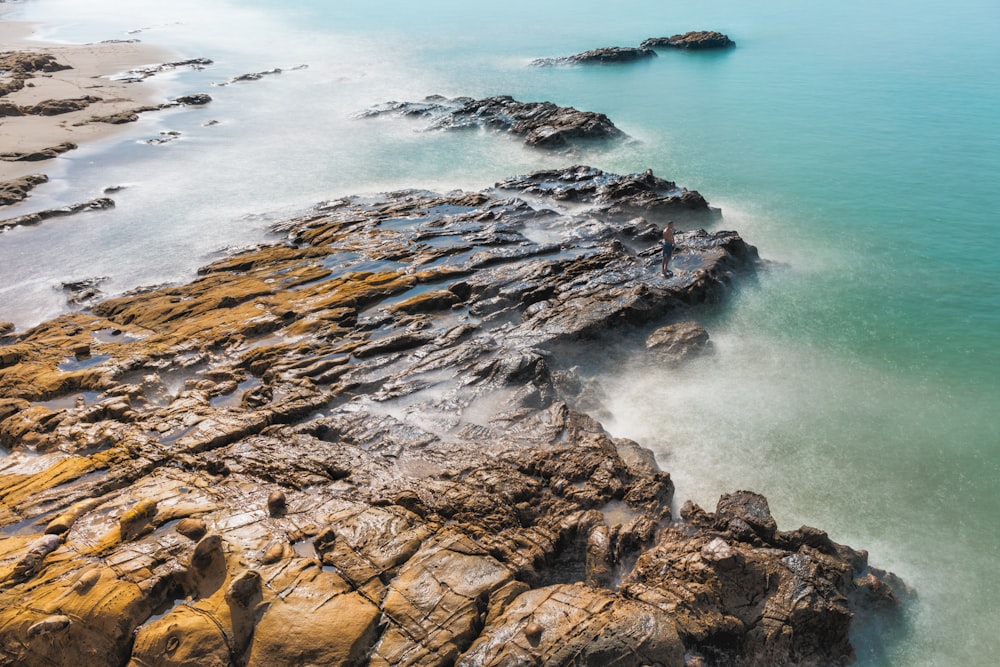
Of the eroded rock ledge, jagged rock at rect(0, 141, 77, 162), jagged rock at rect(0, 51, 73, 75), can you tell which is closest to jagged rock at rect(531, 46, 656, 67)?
jagged rock at rect(0, 141, 77, 162)

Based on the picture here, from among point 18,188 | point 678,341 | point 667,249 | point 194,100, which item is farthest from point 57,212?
point 678,341

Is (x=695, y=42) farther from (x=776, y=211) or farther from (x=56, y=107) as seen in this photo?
(x=56, y=107)

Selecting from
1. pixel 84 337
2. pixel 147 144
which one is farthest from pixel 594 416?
pixel 147 144

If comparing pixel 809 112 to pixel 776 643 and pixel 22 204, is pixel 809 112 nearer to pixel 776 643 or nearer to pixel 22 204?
pixel 776 643

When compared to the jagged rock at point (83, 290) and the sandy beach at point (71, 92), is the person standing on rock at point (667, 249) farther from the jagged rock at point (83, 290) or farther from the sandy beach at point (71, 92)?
the sandy beach at point (71, 92)

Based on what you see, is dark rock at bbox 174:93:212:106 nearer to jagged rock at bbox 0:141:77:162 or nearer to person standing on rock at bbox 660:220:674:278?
jagged rock at bbox 0:141:77:162
